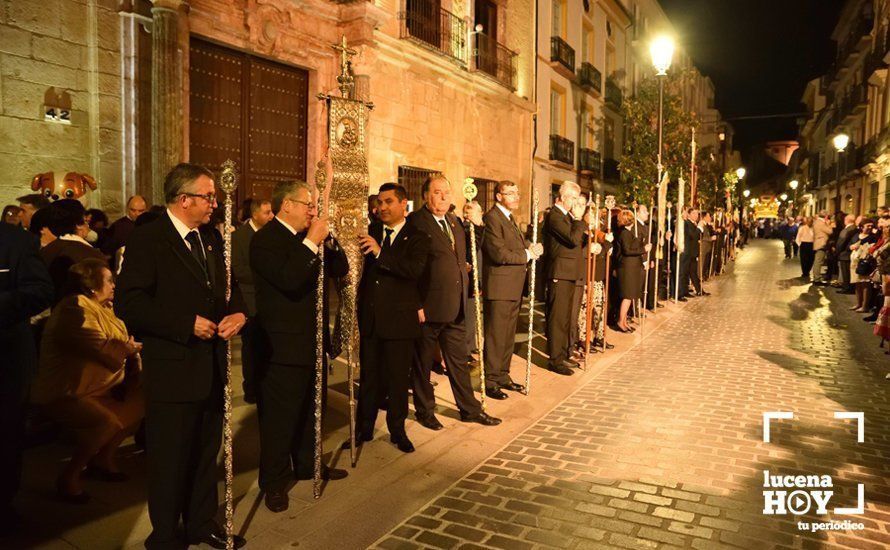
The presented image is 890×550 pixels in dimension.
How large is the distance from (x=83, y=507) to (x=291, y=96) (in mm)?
9260

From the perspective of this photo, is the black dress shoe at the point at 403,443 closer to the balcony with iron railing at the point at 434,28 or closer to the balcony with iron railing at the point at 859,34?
the balcony with iron railing at the point at 434,28

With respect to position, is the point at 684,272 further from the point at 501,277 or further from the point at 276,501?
the point at 276,501

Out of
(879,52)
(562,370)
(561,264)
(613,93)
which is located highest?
(879,52)

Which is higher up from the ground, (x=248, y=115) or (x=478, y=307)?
(x=248, y=115)

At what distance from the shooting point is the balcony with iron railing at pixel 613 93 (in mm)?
28688

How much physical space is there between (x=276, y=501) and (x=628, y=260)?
25.8 feet

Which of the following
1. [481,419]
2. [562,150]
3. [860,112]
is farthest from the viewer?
[860,112]

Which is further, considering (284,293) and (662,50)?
(662,50)

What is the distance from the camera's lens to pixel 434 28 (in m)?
15.6

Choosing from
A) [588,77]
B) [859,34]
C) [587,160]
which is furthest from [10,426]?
[859,34]

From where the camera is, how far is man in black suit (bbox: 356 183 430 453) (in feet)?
15.9

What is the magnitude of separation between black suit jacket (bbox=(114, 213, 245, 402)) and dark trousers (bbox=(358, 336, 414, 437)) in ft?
5.95

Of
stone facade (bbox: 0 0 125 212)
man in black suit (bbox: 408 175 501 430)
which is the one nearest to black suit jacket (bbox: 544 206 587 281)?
man in black suit (bbox: 408 175 501 430)

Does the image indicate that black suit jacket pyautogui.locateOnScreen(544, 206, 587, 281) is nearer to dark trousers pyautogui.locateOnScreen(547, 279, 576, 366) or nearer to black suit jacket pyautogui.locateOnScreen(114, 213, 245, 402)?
dark trousers pyautogui.locateOnScreen(547, 279, 576, 366)
